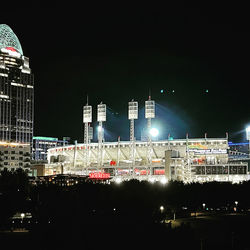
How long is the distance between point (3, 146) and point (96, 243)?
432ft

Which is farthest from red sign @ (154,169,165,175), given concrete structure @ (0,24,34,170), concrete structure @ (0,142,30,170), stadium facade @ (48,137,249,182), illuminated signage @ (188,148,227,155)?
concrete structure @ (0,24,34,170)

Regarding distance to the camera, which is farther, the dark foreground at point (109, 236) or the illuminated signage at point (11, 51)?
the illuminated signage at point (11, 51)

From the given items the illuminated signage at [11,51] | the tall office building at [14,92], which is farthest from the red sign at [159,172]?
the illuminated signage at [11,51]

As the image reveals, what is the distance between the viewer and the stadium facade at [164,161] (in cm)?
11525

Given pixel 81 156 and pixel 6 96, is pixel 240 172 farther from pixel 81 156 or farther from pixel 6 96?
pixel 6 96

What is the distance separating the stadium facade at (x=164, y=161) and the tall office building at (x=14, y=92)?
75.4 feet

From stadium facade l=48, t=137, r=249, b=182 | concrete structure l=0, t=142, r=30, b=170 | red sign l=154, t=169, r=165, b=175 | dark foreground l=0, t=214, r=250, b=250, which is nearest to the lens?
dark foreground l=0, t=214, r=250, b=250

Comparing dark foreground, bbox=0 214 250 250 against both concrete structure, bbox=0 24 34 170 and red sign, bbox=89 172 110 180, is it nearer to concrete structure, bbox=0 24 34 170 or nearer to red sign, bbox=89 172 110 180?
red sign, bbox=89 172 110 180

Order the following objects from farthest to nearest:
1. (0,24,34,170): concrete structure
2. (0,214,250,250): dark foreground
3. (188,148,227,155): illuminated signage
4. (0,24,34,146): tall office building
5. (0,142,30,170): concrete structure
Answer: (0,24,34,146): tall office building
(0,24,34,170): concrete structure
(0,142,30,170): concrete structure
(188,148,227,155): illuminated signage
(0,214,250,250): dark foreground

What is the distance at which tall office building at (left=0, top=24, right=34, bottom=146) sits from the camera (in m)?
159

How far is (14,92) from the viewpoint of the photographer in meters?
162

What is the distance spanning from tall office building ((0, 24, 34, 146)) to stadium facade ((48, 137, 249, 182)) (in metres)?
23.0

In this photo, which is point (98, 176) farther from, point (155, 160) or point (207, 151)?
point (207, 151)

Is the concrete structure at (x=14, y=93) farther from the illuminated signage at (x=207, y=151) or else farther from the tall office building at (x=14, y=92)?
the illuminated signage at (x=207, y=151)
